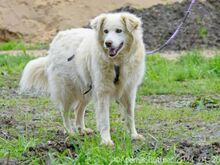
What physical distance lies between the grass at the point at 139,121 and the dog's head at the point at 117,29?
873mm

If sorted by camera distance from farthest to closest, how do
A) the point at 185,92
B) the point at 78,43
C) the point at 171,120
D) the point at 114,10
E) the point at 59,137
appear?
the point at 114,10, the point at 185,92, the point at 171,120, the point at 78,43, the point at 59,137

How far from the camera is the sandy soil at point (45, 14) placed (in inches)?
686

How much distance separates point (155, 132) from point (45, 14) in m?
10.2

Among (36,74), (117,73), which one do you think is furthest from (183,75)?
(117,73)

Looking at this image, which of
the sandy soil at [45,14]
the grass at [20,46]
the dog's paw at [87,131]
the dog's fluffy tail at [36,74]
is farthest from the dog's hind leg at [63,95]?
the sandy soil at [45,14]

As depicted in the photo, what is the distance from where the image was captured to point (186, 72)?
12.1m

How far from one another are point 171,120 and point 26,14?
9555 millimetres

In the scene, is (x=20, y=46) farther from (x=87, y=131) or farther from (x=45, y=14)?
(x=87, y=131)

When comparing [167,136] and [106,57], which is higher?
[106,57]

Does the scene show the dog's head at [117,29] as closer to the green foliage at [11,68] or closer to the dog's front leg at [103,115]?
the dog's front leg at [103,115]

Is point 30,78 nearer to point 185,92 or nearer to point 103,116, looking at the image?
point 103,116

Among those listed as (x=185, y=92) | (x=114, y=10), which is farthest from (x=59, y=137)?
(x=114, y=10)

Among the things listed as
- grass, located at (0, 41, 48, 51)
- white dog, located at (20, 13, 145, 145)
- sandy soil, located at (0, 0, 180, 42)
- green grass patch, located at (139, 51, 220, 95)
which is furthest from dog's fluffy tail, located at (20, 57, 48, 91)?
sandy soil, located at (0, 0, 180, 42)

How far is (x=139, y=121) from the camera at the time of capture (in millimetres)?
8664
